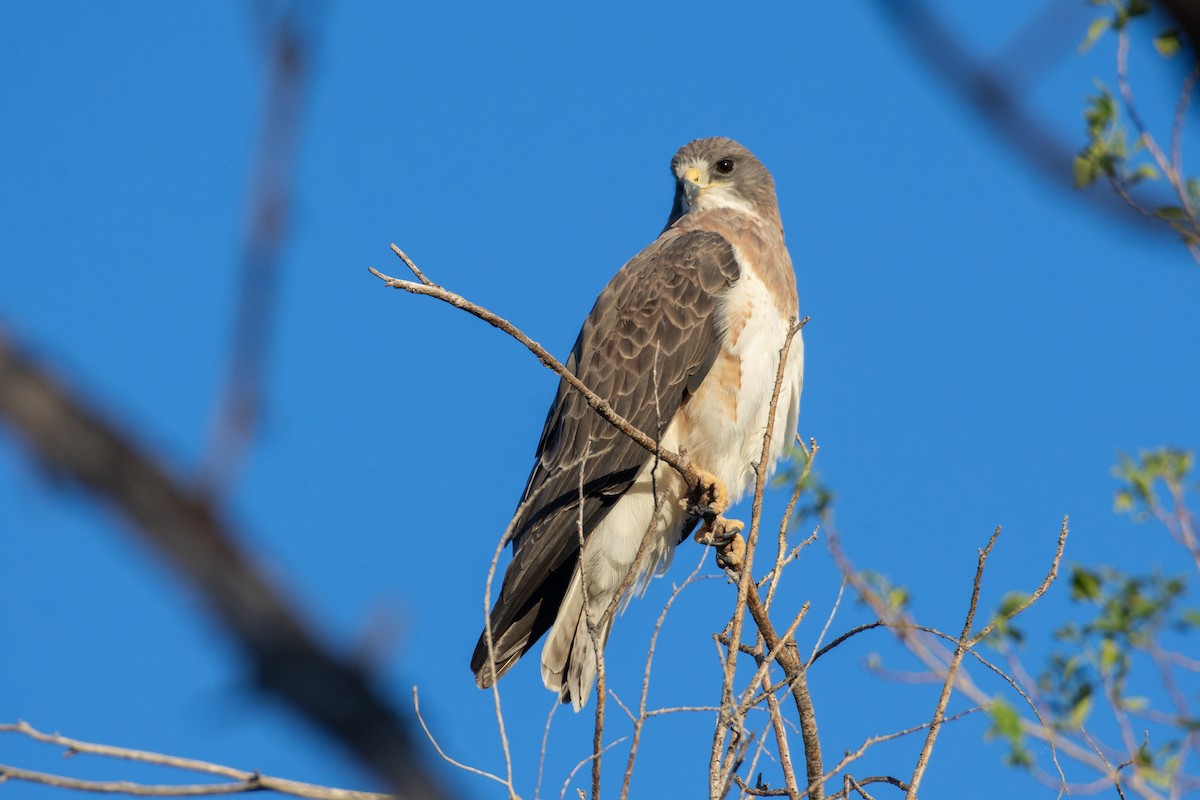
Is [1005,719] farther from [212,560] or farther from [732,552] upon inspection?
[212,560]

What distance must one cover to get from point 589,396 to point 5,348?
3.18 meters

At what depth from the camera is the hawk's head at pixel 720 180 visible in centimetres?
792

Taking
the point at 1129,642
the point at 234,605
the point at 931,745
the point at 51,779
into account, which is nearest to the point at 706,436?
the point at 1129,642

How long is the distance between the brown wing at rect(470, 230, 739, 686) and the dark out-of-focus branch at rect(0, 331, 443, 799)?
16.6 ft

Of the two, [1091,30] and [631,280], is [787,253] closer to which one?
[631,280]

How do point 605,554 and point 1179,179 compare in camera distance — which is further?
point 605,554

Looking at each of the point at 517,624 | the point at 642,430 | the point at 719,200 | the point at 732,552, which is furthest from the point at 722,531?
the point at 719,200

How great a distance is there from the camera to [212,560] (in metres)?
1.03

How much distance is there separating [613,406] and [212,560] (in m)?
5.55

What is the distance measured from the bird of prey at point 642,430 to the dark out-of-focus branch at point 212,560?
5165mm

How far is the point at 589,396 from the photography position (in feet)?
13.6

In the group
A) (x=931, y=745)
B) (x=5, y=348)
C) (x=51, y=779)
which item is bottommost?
(x=5, y=348)

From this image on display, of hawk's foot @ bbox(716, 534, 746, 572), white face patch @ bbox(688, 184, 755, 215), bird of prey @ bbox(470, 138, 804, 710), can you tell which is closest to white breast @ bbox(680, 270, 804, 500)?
bird of prey @ bbox(470, 138, 804, 710)

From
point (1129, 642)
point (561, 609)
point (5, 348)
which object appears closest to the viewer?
point (5, 348)
